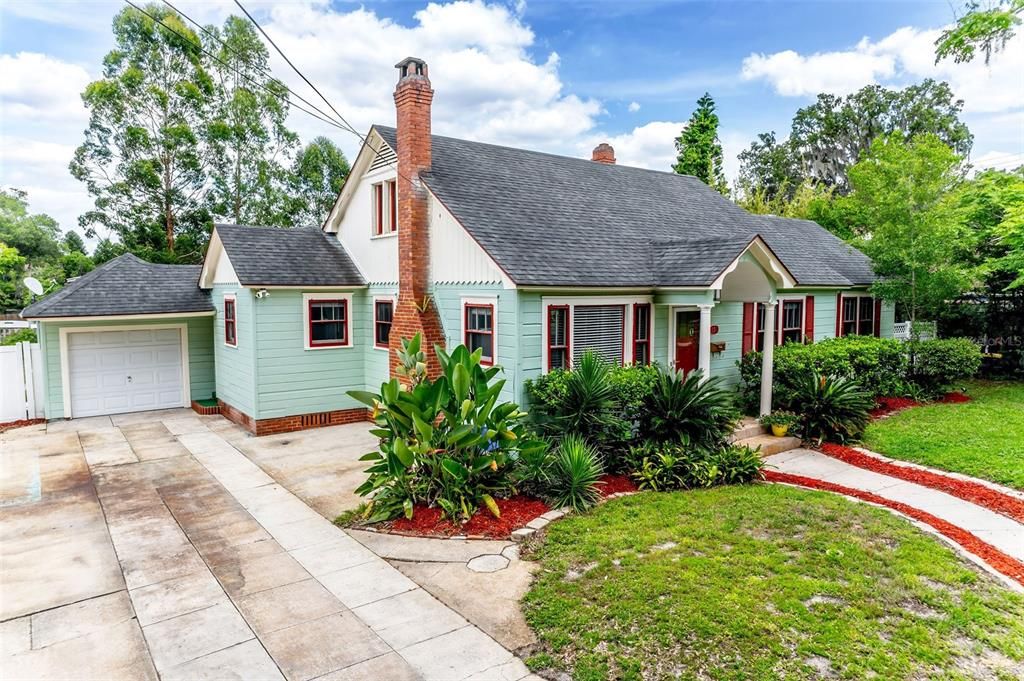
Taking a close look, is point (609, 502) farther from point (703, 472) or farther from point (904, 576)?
point (904, 576)

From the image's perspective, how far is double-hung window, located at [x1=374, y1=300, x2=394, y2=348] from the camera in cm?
1294

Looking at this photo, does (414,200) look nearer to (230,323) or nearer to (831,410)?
(230,323)

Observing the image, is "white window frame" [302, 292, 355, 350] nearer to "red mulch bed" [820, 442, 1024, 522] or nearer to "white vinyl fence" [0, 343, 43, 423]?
"white vinyl fence" [0, 343, 43, 423]

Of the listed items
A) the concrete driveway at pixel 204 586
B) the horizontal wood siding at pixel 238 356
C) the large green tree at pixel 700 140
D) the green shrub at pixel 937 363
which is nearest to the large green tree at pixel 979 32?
the green shrub at pixel 937 363

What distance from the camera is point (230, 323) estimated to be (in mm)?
13984

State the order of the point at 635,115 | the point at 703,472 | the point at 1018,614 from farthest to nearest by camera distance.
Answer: the point at 635,115 → the point at 703,472 → the point at 1018,614

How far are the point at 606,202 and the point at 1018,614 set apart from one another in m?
10.8

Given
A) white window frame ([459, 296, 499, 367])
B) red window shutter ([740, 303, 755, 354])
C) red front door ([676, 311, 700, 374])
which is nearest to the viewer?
white window frame ([459, 296, 499, 367])

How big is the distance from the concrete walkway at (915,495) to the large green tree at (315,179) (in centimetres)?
2795

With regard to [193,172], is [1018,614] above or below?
below

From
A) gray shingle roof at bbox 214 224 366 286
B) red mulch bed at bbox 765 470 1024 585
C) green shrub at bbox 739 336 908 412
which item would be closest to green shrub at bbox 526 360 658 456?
red mulch bed at bbox 765 470 1024 585

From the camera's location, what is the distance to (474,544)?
22.8 feet

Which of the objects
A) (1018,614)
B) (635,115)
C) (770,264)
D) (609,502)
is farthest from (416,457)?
(635,115)

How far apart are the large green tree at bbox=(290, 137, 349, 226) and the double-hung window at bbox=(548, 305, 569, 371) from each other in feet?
82.5
